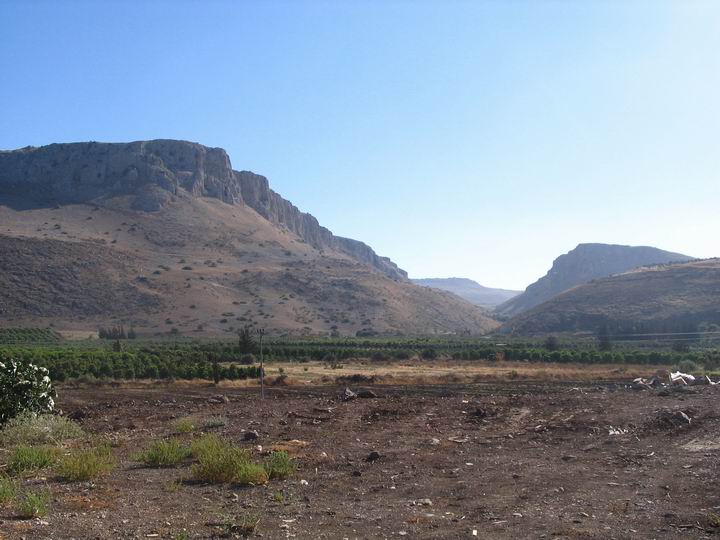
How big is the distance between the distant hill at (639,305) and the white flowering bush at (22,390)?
86.8 metres

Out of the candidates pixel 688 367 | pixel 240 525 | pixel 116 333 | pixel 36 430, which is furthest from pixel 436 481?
pixel 116 333

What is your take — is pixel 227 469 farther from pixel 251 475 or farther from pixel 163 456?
pixel 163 456

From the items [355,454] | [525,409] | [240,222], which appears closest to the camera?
[355,454]

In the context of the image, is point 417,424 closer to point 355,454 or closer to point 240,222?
point 355,454

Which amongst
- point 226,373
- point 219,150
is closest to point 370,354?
point 226,373

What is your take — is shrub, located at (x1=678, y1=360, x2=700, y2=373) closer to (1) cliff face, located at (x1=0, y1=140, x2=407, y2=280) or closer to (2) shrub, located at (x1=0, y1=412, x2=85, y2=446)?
(2) shrub, located at (x1=0, y1=412, x2=85, y2=446)

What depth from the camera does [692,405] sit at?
18828mm

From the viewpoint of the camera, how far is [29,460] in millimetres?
12016

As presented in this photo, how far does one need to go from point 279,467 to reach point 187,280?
112 metres

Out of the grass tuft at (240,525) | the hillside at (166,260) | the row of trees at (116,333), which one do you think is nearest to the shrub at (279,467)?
the grass tuft at (240,525)

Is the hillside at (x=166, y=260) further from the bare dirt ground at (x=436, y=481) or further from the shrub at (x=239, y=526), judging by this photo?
the shrub at (x=239, y=526)

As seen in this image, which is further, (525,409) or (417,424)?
(525,409)

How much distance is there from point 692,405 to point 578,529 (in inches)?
502

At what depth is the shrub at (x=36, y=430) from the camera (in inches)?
587
